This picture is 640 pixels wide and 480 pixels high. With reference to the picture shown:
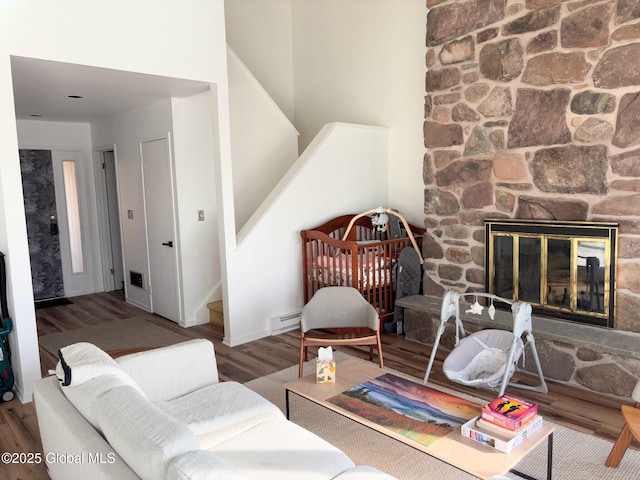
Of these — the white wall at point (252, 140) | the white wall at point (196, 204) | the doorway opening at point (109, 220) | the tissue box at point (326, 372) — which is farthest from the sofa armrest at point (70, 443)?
the doorway opening at point (109, 220)

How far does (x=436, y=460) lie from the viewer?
261 centimetres

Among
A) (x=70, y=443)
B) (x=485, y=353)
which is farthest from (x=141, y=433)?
(x=485, y=353)

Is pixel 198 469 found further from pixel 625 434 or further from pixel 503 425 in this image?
pixel 625 434

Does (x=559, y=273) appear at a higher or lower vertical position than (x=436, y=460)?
higher

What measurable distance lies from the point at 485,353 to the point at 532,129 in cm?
173

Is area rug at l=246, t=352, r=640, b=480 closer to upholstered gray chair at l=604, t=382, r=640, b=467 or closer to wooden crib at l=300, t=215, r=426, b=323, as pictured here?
upholstered gray chair at l=604, t=382, r=640, b=467

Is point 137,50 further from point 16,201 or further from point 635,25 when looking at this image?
point 635,25

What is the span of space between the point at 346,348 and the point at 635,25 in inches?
125

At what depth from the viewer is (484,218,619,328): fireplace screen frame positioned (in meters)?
3.41

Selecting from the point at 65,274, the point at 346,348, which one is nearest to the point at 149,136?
the point at 65,274

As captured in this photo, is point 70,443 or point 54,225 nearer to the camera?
point 70,443

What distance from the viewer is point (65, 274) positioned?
643 centimetres

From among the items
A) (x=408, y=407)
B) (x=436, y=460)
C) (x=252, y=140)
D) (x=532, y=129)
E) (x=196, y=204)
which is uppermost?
(x=252, y=140)

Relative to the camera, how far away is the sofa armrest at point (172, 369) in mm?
2426
